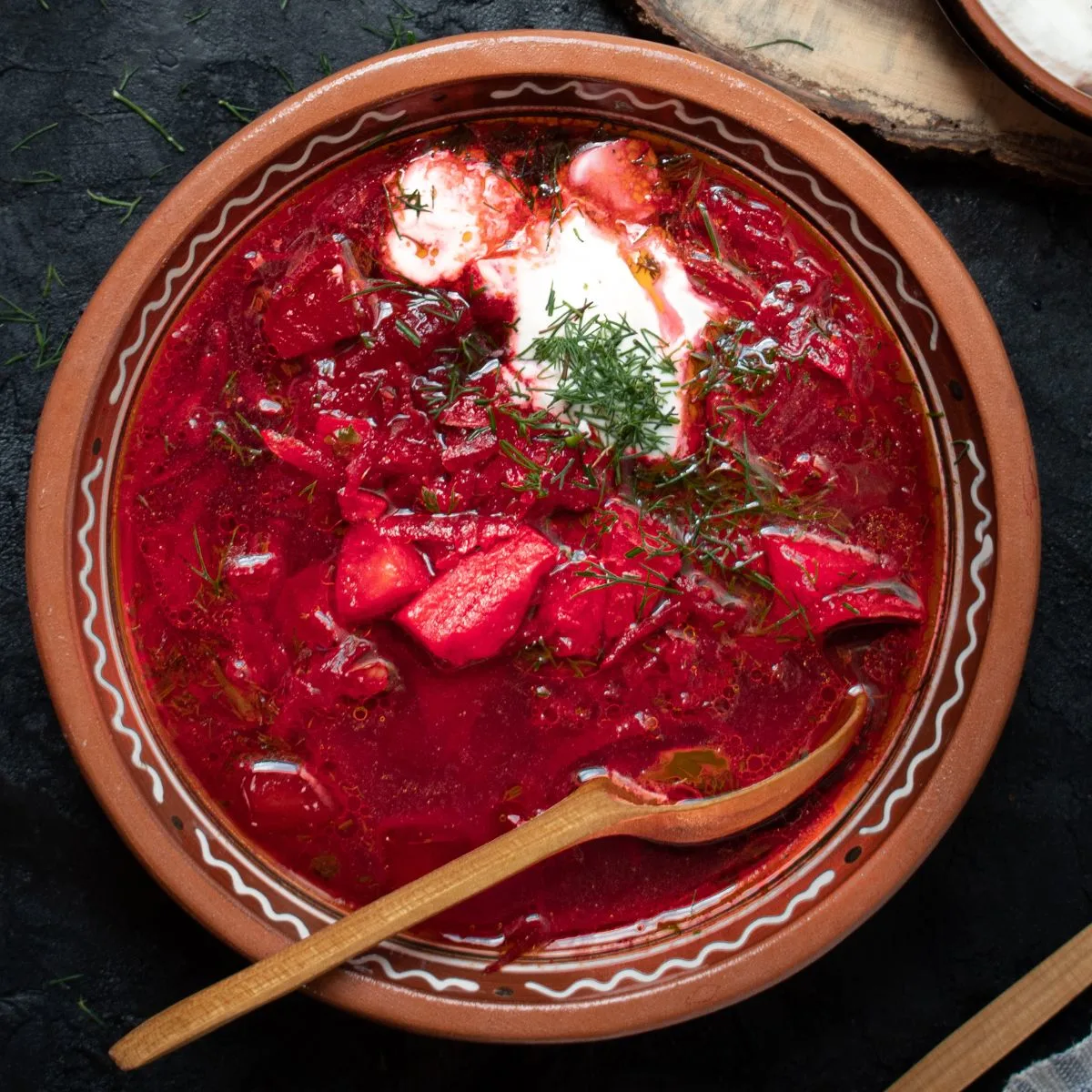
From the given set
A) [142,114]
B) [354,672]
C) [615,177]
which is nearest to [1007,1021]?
[354,672]

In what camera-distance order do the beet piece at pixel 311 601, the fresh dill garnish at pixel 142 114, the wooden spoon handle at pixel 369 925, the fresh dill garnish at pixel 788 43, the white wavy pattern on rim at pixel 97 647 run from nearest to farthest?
the wooden spoon handle at pixel 369 925 < the white wavy pattern on rim at pixel 97 647 < the beet piece at pixel 311 601 < the fresh dill garnish at pixel 788 43 < the fresh dill garnish at pixel 142 114

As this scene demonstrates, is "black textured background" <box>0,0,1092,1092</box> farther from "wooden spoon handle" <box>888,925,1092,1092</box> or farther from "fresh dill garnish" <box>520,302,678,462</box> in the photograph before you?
"fresh dill garnish" <box>520,302,678,462</box>

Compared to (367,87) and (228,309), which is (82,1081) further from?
(367,87)

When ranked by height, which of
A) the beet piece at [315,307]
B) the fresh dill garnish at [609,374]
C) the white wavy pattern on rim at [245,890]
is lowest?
the white wavy pattern on rim at [245,890]

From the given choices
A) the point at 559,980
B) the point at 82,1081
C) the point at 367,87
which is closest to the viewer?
the point at 367,87

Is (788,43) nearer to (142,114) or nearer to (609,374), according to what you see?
(609,374)

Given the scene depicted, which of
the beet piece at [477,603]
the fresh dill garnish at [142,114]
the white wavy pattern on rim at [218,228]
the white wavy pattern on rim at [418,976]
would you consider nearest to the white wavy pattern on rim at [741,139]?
the white wavy pattern on rim at [218,228]

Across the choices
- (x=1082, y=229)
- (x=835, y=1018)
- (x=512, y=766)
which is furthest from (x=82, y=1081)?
(x=1082, y=229)

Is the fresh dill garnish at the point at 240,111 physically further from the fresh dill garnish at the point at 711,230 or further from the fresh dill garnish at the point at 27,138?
the fresh dill garnish at the point at 711,230
